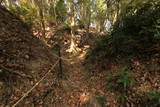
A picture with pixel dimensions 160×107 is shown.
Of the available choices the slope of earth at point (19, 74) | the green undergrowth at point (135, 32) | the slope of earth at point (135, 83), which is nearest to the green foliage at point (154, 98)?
the slope of earth at point (135, 83)

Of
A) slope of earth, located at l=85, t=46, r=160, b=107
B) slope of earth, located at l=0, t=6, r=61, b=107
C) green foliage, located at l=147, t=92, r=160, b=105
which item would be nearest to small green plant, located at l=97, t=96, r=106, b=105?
slope of earth, located at l=85, t=46, r=160, b=107

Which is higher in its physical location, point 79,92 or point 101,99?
point 79,92

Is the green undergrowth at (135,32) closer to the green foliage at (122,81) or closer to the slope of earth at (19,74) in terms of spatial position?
the green foliage at (122,81)

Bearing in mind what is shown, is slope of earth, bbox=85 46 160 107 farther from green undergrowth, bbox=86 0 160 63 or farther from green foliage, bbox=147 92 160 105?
green undergrowth, bbox=86 0 160 63

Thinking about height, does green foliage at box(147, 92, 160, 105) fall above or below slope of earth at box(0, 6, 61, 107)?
below

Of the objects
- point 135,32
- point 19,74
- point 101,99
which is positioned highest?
point 135,32

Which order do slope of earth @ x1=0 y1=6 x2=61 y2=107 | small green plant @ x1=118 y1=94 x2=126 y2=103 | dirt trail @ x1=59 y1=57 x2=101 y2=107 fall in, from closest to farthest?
1. slope of earth @ x1=0 y1=6 x2=61 y2=107
2. small green plant @ x1=118 y1=94 x2=126 y2=103
3. dirt trail @ x1=59 y1=57 x2=101 y2=107

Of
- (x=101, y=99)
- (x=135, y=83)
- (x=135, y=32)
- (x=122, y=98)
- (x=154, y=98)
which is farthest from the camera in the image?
(x=135, y=32)

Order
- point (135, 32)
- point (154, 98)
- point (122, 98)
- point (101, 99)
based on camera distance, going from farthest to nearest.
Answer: point (135, 32)
point (101, 99)
point (122, 98)
point (154, 98)

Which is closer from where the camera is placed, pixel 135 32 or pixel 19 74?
pixel 19 74

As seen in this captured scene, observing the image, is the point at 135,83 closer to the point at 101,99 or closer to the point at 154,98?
the point at 154,98

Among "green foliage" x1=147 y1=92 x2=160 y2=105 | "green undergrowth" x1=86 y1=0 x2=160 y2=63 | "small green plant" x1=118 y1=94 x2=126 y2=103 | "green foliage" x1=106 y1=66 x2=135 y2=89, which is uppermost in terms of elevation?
"green undergrowth" x1=86 y1=0 x2=160 y2=63

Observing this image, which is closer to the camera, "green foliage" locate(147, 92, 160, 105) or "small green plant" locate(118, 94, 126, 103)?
"green foliage" locate(147, 92, 160, 105)

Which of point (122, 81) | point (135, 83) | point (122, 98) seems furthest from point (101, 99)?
point (135, 83)
